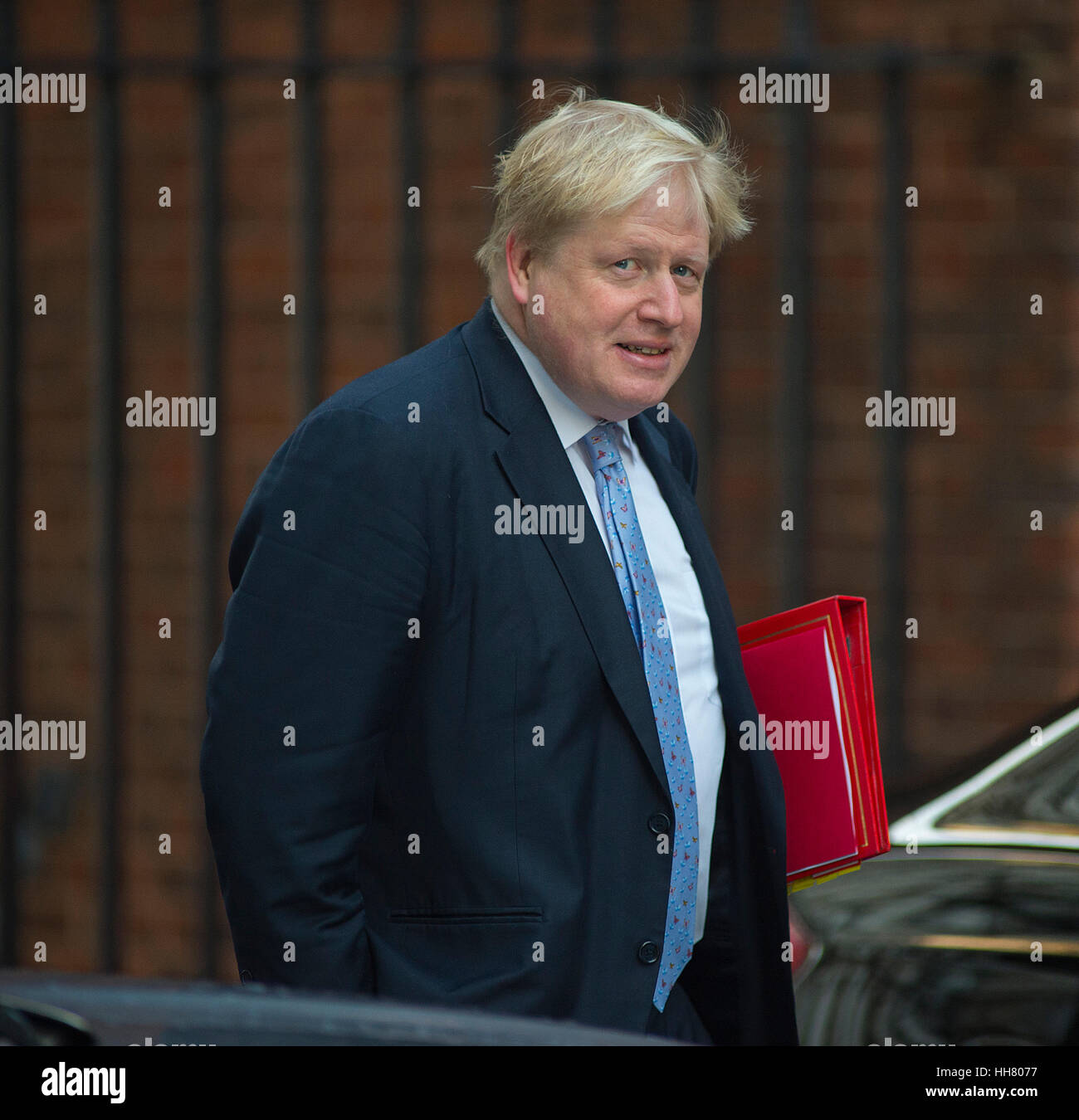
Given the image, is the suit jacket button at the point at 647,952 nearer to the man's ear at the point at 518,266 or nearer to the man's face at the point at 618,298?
the man's face at the point at 618,298

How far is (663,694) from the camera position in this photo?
1.83m

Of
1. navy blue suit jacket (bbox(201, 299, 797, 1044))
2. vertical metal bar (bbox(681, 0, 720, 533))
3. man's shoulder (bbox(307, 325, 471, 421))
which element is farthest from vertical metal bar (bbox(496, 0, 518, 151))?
navy blue suit jacket (bbox(201, 299, 797, 1044))

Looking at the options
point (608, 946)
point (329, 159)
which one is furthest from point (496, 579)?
point (329, 159)

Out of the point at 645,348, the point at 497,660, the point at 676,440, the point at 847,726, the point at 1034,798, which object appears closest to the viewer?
the point at 497,660

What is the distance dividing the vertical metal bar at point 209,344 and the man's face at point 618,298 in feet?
7.58

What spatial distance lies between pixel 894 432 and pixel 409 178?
137 cm

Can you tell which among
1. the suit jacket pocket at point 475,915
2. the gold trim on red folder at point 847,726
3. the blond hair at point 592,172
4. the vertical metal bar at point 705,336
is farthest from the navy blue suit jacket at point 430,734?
the vertical metal bar at point 705,336

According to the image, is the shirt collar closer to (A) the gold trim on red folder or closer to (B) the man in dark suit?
(B) the man in dark suit

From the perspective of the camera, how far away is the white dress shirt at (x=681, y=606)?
6.17 feet

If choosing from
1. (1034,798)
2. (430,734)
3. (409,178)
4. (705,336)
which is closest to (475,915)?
(430,734)

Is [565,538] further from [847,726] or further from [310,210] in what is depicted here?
[310,210]

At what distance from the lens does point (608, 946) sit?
5.78 feet

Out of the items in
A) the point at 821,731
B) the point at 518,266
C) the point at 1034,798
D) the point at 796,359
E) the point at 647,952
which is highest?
the point at 796,359
